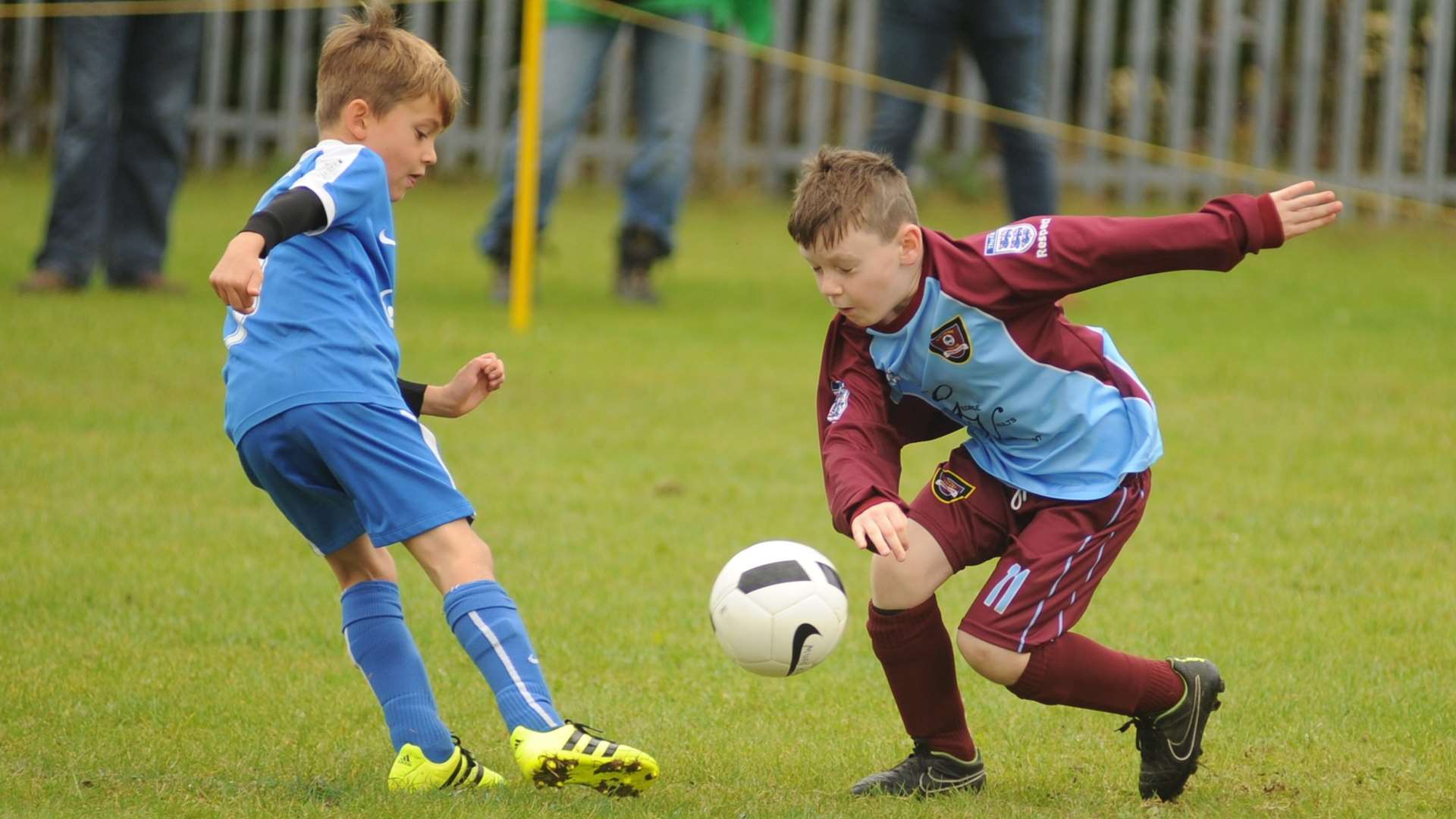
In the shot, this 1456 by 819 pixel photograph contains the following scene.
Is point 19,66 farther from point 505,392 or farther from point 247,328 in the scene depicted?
point 247,328

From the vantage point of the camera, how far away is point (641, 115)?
9.67 meters

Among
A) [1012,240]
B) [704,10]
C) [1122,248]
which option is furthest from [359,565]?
[704,10]

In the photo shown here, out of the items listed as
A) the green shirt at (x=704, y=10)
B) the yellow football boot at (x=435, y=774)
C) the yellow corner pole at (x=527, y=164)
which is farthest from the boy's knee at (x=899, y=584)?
the green shirt at (x=704, y=10)

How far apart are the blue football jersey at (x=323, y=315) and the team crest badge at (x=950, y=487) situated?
3.60ft

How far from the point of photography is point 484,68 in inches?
579

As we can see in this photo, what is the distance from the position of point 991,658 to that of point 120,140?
7.39 metres

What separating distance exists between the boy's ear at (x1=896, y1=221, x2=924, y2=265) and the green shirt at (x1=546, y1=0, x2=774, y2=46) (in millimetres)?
6123

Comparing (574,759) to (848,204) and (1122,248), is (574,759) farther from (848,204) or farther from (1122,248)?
(1122,248)

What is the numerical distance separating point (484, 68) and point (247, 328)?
1157 centimetres

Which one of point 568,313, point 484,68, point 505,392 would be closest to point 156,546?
point 505,392

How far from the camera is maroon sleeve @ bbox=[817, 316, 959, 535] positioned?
3424mm

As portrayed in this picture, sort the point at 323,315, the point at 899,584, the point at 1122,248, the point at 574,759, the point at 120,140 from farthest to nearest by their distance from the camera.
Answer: the point at 120,140 → the point at 899,584 → the point at 323,315 → the point at 1122,248 → the point at 574,759

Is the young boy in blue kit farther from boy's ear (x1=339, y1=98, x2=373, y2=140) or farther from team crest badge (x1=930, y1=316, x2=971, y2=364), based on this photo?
team crest badge (x1=930, y1=316, x2=971, y2=364)

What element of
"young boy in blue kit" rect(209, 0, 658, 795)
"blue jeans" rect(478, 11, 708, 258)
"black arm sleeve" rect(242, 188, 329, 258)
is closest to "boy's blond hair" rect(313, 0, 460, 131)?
"young boy in blue kit" rect(209, 0, 658, 795)
